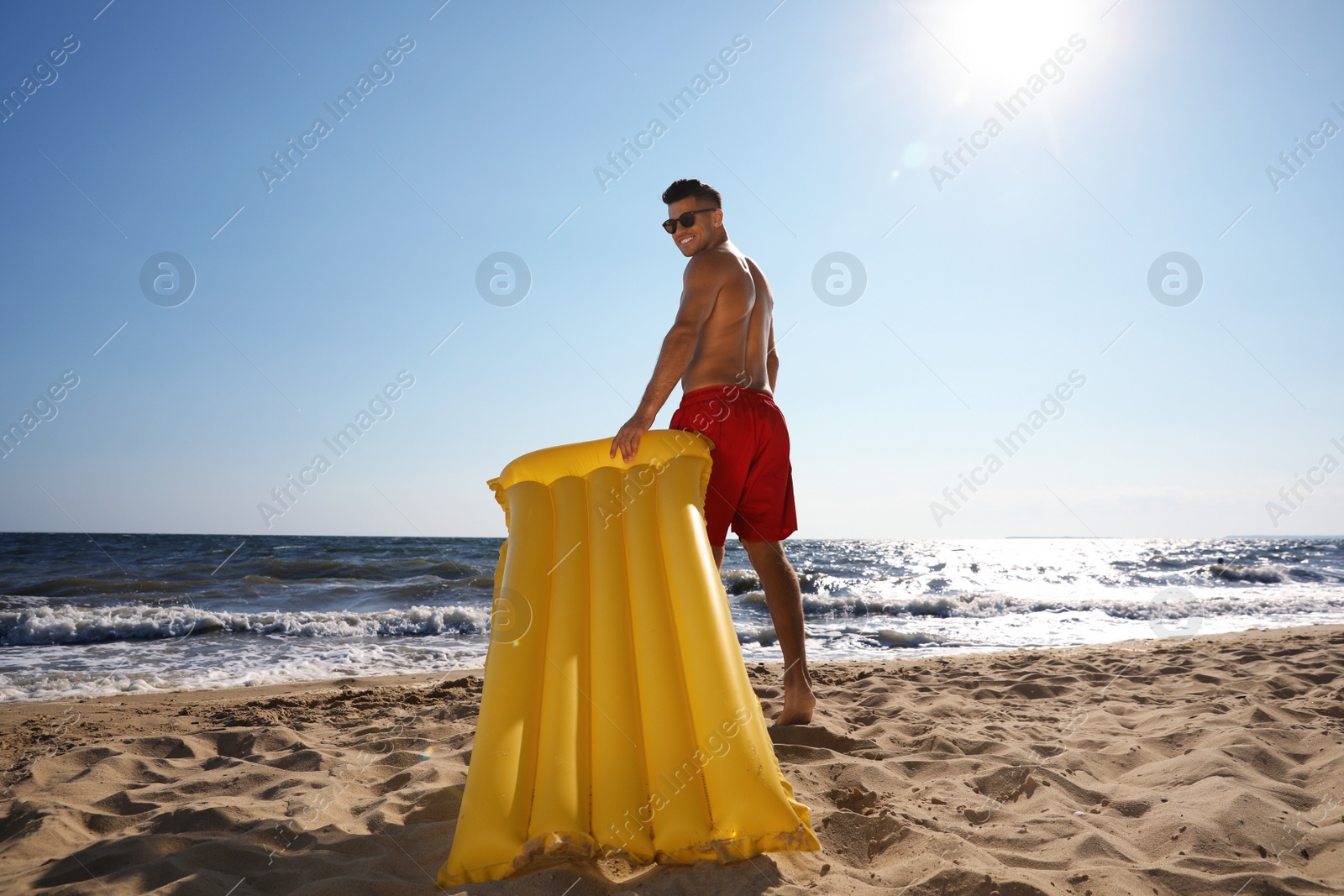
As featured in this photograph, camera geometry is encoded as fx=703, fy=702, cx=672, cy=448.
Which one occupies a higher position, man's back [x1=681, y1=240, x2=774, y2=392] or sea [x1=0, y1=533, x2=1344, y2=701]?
man's back [x1=681, y1=240, x2=774, y2=392]

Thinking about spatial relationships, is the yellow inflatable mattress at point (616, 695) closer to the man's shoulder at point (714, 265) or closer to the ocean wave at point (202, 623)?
the man's shoulder at point (714, 265)

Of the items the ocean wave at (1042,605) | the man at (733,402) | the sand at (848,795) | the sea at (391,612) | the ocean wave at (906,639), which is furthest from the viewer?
the ocean wave at (1042,605)

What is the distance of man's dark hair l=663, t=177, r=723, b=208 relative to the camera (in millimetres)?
2805

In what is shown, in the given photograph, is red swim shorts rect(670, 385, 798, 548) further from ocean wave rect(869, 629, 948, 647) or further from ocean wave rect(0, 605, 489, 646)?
ocean wave rect(0, 605, 489, 646)

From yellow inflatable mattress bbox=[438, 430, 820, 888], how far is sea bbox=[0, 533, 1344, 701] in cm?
382

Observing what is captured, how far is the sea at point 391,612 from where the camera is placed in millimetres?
5531

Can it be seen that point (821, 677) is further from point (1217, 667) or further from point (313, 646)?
point (313, 646)

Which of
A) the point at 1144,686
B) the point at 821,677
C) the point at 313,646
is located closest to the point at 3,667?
the point at 313,646

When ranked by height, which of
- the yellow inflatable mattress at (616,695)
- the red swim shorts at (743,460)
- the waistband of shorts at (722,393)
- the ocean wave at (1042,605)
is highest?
the waistband of shorts at (722,393)

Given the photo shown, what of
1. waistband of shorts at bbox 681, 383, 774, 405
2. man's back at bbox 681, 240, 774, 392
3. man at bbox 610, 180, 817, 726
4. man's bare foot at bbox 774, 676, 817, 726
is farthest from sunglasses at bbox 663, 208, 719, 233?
man's bare foot at bbox 774, 676, 817, 726

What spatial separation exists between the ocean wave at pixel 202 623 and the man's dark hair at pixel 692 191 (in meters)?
6.33

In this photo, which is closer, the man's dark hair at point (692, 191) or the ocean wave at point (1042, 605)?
the man's dark hair at point (692, 191)

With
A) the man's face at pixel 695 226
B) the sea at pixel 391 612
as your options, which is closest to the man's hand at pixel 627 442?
the man's face at pixel 695 226

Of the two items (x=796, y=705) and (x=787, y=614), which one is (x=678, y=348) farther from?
(x=796, y=705)
